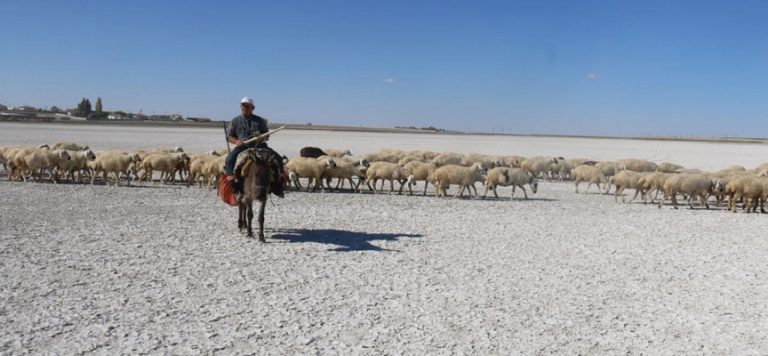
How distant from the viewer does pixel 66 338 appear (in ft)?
19.4

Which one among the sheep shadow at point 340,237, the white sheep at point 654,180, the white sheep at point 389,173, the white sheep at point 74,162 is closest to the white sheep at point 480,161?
the white sheep at point 389,173

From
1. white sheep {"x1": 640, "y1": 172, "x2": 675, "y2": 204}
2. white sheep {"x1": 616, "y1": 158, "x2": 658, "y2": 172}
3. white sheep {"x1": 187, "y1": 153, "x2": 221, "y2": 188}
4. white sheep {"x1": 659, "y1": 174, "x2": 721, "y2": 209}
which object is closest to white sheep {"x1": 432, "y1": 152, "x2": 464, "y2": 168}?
white sheep {"x1": 616, "y1": 158, "x2": 658, "y2": 172}

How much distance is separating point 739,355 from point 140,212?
11984 mm

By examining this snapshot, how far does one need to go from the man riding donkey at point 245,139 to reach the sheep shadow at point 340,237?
0.84 metres

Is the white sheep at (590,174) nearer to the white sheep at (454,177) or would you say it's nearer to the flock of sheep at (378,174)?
the flock of sheep at (378,174)

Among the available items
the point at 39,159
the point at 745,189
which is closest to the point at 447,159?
the point at 745,189

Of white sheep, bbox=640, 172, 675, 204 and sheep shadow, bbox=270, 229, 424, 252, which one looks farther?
white sheep, bbox=640, 172, 675, 204

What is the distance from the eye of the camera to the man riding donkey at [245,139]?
1094cm

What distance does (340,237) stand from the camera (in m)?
11.5

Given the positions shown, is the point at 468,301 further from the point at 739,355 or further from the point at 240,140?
the point at 240,140

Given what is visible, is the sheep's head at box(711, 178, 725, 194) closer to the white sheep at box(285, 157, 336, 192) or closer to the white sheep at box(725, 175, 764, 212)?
the white sheep at box(725, 175, 764, 212)

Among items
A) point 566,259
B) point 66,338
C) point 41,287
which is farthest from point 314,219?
point 66,338

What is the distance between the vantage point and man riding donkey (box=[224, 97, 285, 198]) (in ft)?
35.9

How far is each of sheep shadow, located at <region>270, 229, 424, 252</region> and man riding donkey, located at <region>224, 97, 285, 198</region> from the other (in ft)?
2.77
